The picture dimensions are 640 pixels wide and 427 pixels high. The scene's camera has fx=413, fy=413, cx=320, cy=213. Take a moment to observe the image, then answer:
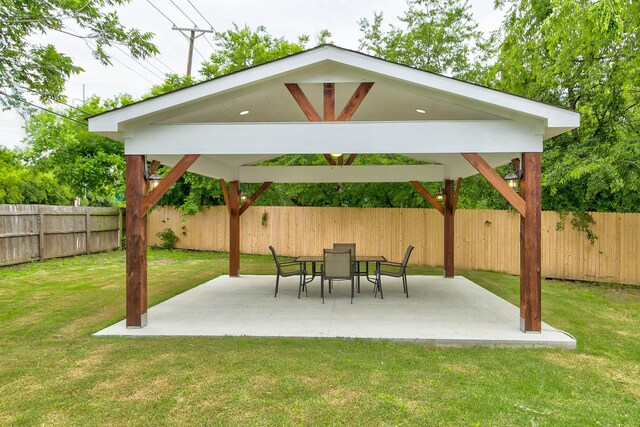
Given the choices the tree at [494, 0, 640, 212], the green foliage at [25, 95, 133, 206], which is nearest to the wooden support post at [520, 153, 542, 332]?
the tree at [494, 0, 640, 212]

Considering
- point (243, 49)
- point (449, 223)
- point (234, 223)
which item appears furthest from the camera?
point (243, 49)

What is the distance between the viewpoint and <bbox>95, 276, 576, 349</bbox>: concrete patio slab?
4516mm

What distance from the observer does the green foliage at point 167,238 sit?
1377cm

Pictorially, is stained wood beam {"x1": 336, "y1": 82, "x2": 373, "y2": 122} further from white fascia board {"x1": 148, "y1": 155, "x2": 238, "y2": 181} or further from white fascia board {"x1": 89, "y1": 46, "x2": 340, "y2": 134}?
white fascia board {"x1": 148, "y1": 155, "x2": 238, "y2": 181}

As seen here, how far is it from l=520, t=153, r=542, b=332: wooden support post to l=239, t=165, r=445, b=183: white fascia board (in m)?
4.01

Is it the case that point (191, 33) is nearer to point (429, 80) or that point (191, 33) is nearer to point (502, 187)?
point (429, 80)

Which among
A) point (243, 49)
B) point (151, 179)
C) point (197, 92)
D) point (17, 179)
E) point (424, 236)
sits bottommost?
point (424, 236)

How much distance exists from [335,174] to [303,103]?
4194 mm

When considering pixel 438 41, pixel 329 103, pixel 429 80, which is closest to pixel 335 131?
pixel 329 103

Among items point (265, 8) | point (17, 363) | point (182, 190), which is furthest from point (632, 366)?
point (265, 8)

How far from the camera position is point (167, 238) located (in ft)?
45.2

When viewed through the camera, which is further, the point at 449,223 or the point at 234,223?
the point at 234,223

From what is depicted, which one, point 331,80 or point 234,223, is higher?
point 331,80

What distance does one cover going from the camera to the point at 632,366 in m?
3.82
